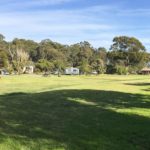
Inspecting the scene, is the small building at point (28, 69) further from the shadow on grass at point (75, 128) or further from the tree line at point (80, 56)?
the shadow on grass at point (75, 128)

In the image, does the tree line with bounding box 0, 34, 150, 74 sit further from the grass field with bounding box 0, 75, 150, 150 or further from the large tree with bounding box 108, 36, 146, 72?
the grass field with bounding box 0, 75, 150, 150

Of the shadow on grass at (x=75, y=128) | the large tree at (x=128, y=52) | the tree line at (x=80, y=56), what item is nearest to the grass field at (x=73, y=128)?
the shadow on grass at (x=75, y=128)

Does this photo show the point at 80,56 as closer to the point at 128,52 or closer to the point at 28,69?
the point at 128,52

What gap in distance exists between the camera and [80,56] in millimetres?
147750

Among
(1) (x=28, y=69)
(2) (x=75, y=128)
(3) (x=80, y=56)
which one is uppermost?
(3) (x=80, y=56)

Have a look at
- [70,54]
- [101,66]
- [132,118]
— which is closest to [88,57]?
[70,54]

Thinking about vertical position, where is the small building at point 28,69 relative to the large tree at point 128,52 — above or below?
below

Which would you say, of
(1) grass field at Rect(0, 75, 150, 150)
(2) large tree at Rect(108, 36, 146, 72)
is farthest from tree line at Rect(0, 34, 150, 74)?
(1) grass field at Rect(0, 75, 150, 150)

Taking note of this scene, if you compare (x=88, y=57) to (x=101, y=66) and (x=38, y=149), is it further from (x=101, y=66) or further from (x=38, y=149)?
(x=38, y=149)

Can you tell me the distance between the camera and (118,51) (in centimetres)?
13950

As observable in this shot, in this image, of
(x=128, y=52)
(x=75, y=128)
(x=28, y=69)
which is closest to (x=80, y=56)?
(x=128, y=52)

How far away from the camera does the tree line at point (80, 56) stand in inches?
4587

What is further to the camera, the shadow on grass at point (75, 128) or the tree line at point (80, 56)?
the tree line at point (80, 56)

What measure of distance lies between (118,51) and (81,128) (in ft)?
423
